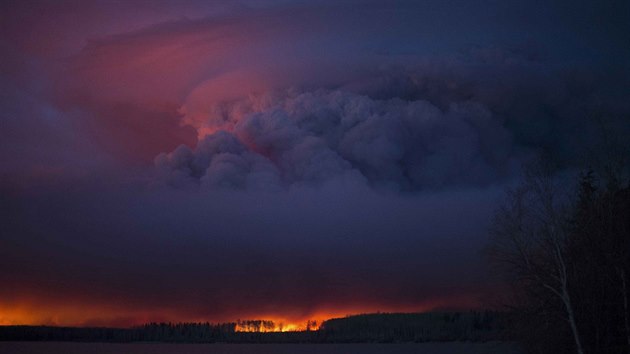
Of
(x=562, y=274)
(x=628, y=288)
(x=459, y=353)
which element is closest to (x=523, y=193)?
(x=562, y=274)

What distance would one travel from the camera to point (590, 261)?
3127cm

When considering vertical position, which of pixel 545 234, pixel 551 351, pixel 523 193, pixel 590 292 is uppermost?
pixel 523 193

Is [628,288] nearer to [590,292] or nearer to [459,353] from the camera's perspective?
[590,292]

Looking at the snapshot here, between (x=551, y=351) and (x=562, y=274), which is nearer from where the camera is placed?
(x=562, y=274)

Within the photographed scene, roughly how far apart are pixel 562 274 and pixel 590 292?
2099 mm

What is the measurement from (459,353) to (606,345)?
72505 mm

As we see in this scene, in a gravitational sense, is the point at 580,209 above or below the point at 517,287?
above

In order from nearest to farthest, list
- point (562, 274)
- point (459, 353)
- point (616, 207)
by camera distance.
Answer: point (562, 274)
point (616, 207)
point (459, 353)

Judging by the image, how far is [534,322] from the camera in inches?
1256

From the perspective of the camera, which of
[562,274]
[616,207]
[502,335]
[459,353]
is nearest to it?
[562,274]

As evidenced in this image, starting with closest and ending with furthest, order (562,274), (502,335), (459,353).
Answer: (562,274) < (502,335) < (459,353)

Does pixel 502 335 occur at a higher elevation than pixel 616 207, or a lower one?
lower

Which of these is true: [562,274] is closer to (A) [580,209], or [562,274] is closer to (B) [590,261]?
(B) [590,261]

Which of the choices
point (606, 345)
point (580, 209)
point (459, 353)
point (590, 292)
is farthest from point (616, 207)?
point (459, 353)
